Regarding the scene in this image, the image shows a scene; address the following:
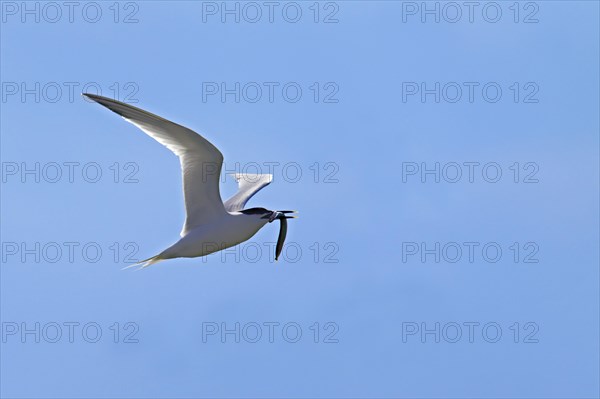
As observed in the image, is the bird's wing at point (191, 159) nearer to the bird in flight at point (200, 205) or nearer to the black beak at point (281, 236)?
the bird in flight at point (200, 205)

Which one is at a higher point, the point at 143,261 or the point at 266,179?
the point at 266,179

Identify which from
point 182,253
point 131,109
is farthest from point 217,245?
point 131,109

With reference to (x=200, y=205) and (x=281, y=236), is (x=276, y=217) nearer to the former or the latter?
(x=281, y=236)

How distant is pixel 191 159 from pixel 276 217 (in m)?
2.02

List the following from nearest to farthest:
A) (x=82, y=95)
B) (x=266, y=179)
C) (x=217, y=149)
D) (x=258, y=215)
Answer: (x=82, y=95), (x=217, y=149), (x=258, y=215), (x=266, y=179)

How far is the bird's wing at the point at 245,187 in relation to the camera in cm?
1944

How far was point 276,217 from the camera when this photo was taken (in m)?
17.9

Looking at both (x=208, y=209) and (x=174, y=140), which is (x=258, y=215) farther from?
(x=174, y=140)

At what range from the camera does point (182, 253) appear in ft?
56.1

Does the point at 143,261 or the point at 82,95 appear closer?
the point at 82,95

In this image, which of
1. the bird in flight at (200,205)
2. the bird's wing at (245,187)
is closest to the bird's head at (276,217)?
the bird in flight at (200,205)

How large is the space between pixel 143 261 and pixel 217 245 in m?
1.23

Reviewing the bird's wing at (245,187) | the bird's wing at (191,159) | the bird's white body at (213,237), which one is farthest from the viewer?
the bird's wing at (245,187)

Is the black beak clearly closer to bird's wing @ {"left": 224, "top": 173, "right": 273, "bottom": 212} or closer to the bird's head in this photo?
the bird's head
